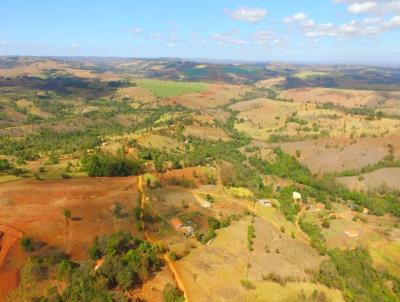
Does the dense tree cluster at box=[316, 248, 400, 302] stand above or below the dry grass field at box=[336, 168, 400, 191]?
above

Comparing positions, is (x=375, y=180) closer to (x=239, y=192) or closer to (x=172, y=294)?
(x=239, y=192)

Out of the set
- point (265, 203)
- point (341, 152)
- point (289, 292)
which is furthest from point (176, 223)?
point (341, 152)

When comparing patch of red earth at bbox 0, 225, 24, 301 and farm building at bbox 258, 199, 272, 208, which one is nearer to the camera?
patch of red earth at bbox 0, 225, 24, 301

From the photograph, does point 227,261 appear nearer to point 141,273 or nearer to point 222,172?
point 141,273

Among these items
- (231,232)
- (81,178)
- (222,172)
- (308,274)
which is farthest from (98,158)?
(308,274)

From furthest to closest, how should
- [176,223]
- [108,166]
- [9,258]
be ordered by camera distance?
[108,166], [176,223], [9,258]

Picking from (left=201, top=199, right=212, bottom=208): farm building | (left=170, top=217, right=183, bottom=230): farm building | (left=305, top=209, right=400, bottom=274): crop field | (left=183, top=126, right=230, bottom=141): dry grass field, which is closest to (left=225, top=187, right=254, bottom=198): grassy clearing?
(left=201, top=199, right=212, bottom=208): farm building

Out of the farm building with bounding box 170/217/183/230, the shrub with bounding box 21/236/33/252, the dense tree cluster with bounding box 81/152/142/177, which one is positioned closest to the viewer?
the shrub with bounding box 21/236/33/252

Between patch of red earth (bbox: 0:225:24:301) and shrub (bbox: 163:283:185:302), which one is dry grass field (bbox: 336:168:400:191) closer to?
shrub (bbox: 163:283:185:302)
